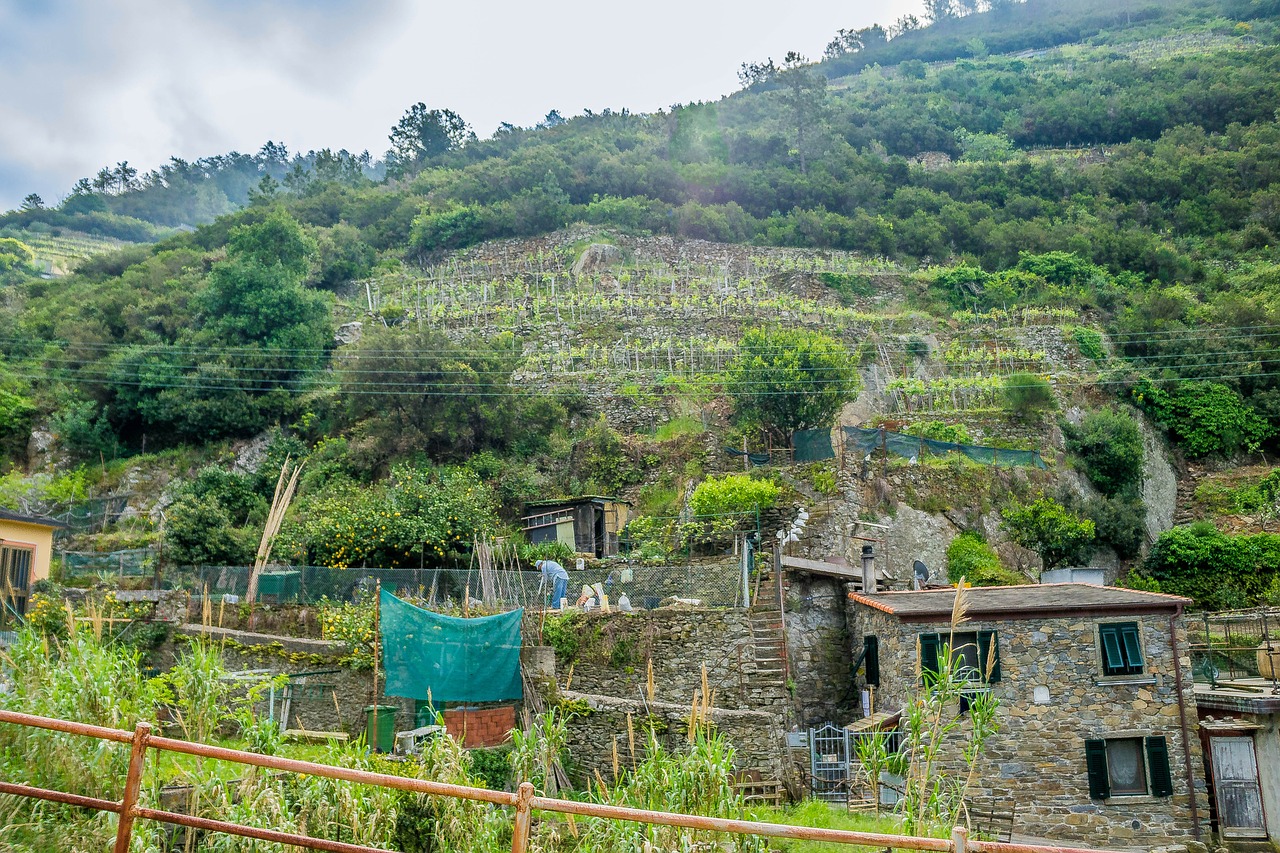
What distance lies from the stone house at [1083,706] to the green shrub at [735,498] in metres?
6.37

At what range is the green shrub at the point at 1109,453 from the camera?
2734cm

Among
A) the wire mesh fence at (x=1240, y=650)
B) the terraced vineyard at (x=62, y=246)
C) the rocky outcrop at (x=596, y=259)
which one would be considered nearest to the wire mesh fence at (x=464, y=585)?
the wire mesh fence at (x=1240, y=650)

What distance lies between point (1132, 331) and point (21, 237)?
76.0 m

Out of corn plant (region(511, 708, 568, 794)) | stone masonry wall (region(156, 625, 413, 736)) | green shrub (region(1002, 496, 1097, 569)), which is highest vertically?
green shrub (region(1002, 496, 1097, 569))

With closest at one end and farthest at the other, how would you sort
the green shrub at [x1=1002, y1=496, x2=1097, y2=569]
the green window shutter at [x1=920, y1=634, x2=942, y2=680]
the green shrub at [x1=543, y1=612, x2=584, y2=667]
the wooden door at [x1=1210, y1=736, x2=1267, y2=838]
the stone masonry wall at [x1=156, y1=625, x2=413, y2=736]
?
1. the stone masonry wall at [x1=156, y1=625, x2=413, y2=736]
2. the green window shutter at [x1=920, y1=634, x2=942, y2=680]
3. the wooden door at [x1=1210, y1=736, x2=1267, y2=838]
4. the green shrub at [x1=543, y1=612, x2=584, y2=667]
5. the green shrub at [x1=1002, y1=496, x2=1097, y2=569]

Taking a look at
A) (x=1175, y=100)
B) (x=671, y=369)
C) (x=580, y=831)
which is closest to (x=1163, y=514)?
(x=671, y=369)

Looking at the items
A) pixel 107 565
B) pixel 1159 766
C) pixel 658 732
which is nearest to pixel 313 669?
pixel 658 732

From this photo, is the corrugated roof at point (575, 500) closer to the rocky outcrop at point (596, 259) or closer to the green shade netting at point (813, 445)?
the green shade netting at point (813, 445)

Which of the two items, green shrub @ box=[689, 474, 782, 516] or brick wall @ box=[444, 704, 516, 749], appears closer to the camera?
brick wall @ box=[444, 704, 516, 749]

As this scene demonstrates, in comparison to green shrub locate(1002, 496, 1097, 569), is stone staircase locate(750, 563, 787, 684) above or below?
below

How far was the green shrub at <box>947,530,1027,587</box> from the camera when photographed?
21.5 m

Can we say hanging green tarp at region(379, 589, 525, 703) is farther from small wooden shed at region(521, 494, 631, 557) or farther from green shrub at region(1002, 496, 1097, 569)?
green shrub at region(1002, 496, 1097, 569)

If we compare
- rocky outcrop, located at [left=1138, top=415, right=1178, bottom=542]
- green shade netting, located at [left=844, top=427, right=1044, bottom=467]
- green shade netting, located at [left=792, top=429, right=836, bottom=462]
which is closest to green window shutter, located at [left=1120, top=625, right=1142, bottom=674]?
green shade netting, located at [left=844, top=427, right=1044, bottom=467]

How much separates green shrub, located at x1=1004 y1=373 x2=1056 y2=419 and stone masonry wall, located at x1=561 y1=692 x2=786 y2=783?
1681 centimetres
